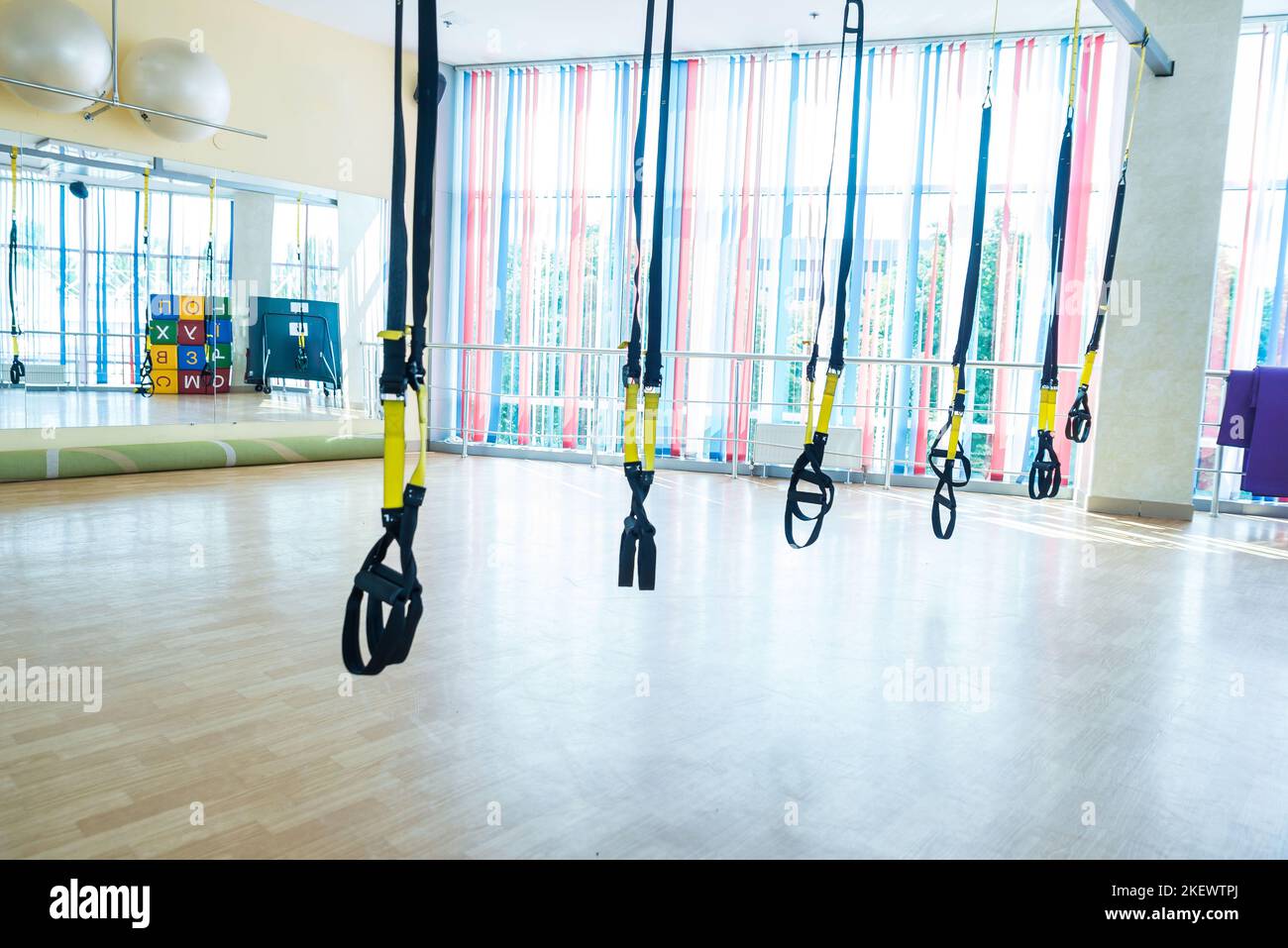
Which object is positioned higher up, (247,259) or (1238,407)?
(247,259)

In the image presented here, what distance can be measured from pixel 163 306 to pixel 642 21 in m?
3.53

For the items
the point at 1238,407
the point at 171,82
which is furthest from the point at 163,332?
the point at 1238,407

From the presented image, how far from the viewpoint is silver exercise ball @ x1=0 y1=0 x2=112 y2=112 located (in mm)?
4758

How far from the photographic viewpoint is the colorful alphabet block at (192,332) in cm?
613

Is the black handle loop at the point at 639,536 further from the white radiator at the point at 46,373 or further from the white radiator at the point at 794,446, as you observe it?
the white radiator at the point at 46,373

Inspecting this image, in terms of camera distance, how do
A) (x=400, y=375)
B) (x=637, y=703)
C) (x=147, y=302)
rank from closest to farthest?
(x=400, y=375) → (x=637, y=703) → (x=147, y=302)

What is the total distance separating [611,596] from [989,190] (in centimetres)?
428

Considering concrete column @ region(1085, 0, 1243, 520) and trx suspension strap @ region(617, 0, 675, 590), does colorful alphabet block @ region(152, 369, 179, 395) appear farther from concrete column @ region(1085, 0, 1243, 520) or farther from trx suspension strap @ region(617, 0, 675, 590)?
concrete column @ region(1085, 0, 1243, 520)

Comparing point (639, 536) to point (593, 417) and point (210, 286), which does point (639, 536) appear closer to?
point (593, 417)

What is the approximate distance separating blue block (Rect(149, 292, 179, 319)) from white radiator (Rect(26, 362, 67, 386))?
62 cm

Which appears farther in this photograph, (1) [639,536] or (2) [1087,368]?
(2) [1087,368]

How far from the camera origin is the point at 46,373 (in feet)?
18.1
